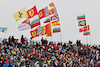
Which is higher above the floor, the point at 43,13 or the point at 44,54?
the point at 43,13

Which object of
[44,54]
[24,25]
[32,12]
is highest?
[32,12]

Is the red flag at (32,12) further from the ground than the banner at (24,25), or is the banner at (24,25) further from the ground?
the red flag at (32,12)

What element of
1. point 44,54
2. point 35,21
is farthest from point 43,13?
point 44,54

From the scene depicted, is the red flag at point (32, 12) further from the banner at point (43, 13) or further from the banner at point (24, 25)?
the banner at point (43, 13)

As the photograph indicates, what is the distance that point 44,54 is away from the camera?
91.5ft

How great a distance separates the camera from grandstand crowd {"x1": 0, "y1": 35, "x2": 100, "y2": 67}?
23406mm

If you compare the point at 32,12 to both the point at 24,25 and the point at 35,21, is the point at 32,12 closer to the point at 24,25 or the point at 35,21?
the point at 35,21

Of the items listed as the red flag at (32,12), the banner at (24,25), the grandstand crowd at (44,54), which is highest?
the red flag at (32,12)

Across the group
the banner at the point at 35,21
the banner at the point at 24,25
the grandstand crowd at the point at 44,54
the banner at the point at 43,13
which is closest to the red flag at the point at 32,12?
the banner at the point at 35,21

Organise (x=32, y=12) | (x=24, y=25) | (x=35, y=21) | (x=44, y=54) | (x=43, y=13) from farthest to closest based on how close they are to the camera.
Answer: (x=43, y=13)
(x=35, y=21)
(x=32, y=12)
(x=24, y=25)
(x=44, y=54)

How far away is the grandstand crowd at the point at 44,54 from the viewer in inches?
922

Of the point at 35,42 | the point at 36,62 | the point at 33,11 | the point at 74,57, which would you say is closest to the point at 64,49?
the point at 74,57

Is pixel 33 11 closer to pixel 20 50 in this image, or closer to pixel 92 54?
pixel 20 50

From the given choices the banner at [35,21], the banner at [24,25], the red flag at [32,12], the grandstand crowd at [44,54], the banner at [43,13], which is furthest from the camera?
the banner at [43,13]
